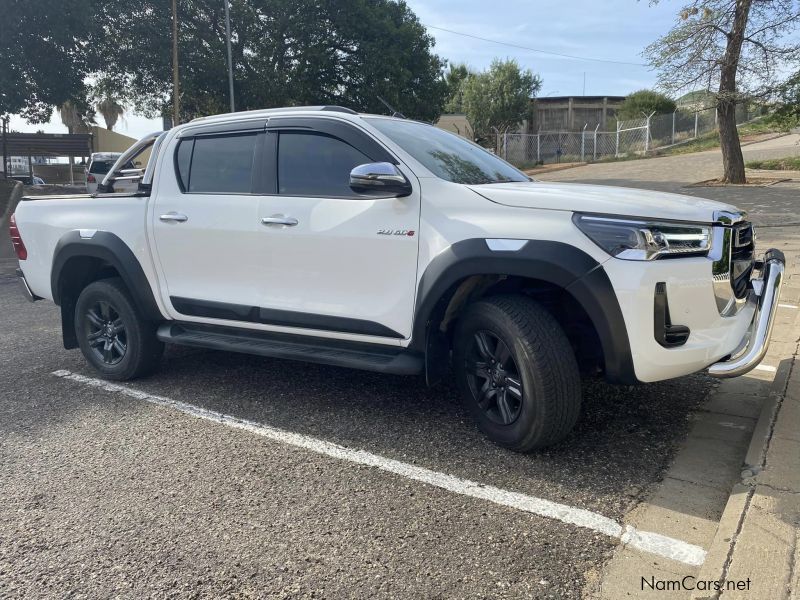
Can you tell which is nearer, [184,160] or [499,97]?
[184,160]

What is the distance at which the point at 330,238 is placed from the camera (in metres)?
3.77

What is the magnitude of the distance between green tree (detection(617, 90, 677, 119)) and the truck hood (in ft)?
112

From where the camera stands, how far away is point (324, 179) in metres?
3.93

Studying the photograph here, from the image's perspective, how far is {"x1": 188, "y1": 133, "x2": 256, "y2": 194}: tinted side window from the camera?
169 inches

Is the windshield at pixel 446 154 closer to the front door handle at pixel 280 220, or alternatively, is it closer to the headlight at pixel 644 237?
the front door handle at pixel 280 220

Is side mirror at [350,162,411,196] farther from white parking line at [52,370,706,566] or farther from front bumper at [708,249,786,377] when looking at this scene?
front bumper at [708,249,786,377]

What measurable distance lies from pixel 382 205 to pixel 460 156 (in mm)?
848

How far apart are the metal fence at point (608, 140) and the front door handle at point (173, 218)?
2750cm

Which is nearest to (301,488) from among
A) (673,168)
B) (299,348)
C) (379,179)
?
(299,348)

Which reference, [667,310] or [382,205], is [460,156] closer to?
[382,205]

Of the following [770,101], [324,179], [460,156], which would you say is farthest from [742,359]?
[770,101]

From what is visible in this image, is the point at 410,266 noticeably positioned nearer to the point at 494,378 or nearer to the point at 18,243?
the point at 494,378

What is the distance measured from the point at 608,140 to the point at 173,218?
30705mm

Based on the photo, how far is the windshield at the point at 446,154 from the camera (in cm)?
380
